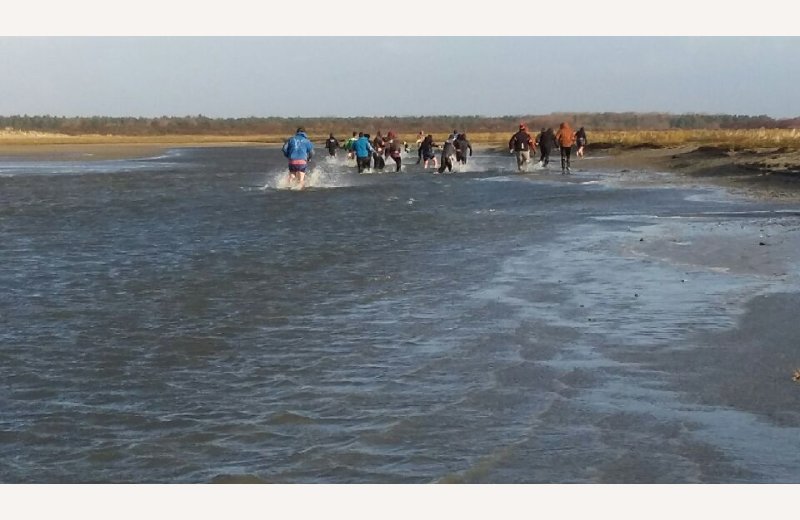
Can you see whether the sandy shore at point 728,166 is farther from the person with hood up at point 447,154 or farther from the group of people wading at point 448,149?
the person with hood up at point 447,154

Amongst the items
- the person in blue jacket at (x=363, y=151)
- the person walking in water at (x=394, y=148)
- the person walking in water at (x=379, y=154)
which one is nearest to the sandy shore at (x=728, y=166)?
the person walking in water at (x=394, y=148)

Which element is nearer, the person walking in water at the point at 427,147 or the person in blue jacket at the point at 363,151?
the person in blue jacket at the point at 363,151

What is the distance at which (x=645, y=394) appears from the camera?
6891mm

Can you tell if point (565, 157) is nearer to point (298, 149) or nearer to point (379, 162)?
point (379, 162)

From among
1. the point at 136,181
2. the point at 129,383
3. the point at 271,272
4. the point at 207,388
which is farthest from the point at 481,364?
the point at 136,181

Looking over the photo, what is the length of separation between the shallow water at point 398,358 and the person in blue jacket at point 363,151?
2041 cm

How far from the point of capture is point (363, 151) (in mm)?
39500

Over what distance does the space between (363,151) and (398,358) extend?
31.7 m

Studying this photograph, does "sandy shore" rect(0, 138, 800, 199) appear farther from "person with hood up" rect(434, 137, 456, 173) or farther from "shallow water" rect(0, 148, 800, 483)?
"shallow water" rect(0, 148, 800, 483)

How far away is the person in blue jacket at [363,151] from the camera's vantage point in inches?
1512

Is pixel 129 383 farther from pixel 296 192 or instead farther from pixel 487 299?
pixel 296 192

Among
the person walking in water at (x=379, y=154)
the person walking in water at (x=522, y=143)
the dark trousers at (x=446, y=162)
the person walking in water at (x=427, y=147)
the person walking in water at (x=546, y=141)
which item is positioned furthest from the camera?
the person walking in water at (x=427, y=147)

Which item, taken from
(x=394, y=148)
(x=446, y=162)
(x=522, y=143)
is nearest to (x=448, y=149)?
(x=446, y=162)

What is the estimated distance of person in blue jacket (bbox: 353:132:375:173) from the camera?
38.4 m
